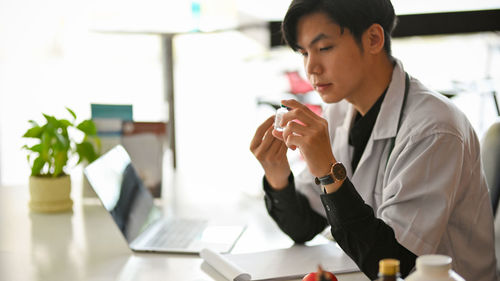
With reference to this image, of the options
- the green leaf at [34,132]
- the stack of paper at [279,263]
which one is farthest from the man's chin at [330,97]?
the green leaf at [34,132]

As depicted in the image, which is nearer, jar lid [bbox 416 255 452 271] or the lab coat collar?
jar lid [bbox 416 255 452 271]

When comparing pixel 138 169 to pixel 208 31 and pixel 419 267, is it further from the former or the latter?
pixel 419 267

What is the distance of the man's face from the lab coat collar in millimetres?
82

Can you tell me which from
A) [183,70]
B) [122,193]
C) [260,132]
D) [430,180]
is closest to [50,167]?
[122,193]

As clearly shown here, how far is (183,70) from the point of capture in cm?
623

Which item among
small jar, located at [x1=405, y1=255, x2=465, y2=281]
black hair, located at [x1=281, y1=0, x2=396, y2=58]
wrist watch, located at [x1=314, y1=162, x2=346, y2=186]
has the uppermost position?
black hair, located at [x1=281, y1=0, x2=396, y2=58]

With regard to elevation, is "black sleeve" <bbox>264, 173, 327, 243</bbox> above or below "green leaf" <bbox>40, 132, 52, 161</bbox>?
below

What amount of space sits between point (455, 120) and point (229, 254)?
21.6 inches

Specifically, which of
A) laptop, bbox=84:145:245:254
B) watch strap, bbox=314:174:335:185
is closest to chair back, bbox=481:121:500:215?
Answer: watch strap, bbox=314:174:335:185

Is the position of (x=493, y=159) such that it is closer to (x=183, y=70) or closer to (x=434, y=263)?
(x=434, y=263)

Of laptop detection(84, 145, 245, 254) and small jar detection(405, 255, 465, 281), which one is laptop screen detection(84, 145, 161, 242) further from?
small jar detection(405, 255, 465, 281)

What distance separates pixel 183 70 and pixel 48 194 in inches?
182

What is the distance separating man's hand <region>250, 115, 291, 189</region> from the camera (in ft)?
4.63

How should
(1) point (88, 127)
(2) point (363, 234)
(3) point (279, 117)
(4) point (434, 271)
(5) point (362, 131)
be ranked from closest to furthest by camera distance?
1. (4) point (434, 271)
2. (2) point (363, 234)
3. (3) point (279, 117)
4. (5) point (362, 131)
5. (1) point (88, 127)
